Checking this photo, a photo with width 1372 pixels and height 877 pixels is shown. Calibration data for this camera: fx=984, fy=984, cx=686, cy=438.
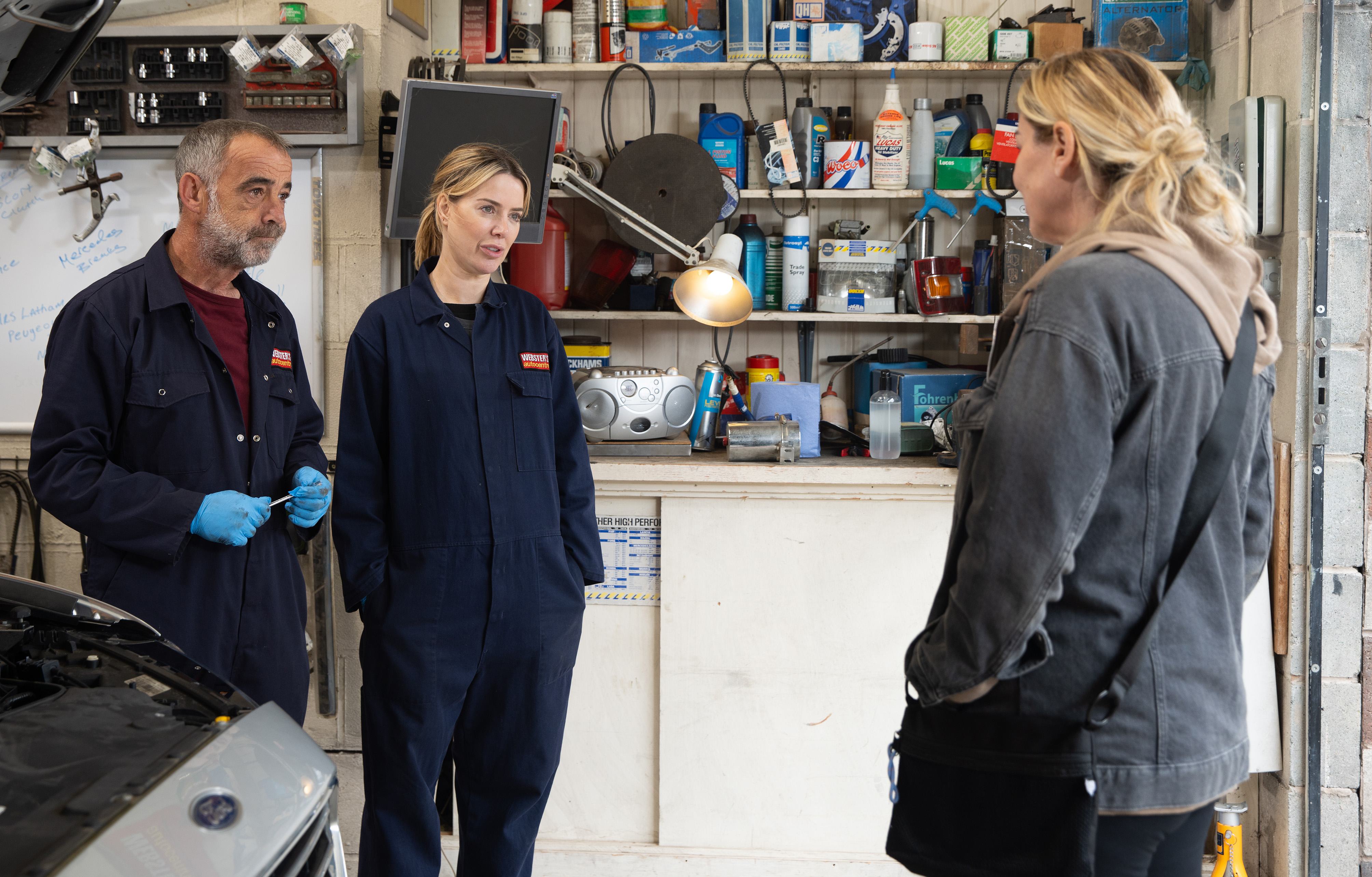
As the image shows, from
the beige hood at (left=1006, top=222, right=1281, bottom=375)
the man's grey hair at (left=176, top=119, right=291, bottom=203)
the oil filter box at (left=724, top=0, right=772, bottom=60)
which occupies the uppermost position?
the oil filter box at (left=724, top=0, right=772, bottom=60)

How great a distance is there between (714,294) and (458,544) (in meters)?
0.90

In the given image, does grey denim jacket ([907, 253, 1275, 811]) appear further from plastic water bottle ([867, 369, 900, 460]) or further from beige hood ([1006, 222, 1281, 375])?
plastic water bottle ([867, 369, 900, 460])

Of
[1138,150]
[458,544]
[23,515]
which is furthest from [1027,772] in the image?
[23,515]

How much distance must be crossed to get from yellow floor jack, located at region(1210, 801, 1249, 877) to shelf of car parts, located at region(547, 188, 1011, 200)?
164 cm

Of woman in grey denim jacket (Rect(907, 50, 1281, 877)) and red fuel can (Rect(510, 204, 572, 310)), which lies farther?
red fuel can (Rect(510, 204, 572, 310))

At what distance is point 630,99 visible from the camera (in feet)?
9.84

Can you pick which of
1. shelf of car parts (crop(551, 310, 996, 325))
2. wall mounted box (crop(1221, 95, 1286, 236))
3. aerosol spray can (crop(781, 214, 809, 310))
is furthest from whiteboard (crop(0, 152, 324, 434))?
wall mounted box (crop(1221, 95, 1286, 236))

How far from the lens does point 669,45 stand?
287cm

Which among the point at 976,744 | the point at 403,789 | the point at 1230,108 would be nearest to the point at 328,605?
the point at 403,789

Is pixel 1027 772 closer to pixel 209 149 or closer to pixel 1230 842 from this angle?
pixel 1230 842

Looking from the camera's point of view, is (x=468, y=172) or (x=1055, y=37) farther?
(x=1055, y=37)

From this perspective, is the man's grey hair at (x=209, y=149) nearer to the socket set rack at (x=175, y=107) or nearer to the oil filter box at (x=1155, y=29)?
the socket set rack at (x=175, y=107)

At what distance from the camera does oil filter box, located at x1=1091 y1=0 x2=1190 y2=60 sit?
267 centimetres

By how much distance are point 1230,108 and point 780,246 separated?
1.19 meters
